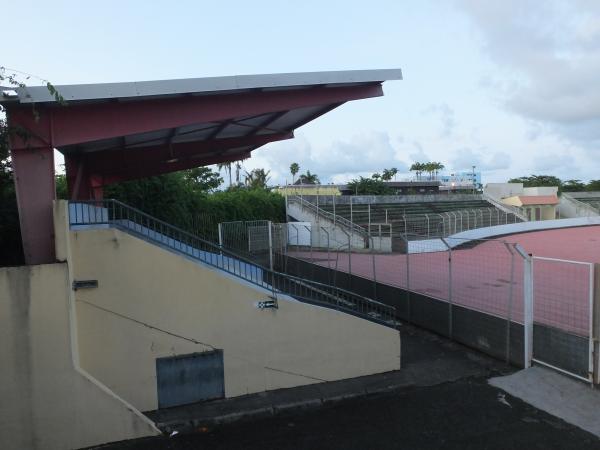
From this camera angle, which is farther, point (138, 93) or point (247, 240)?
point (247, 240)

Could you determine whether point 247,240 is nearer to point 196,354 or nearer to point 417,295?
point 417,295

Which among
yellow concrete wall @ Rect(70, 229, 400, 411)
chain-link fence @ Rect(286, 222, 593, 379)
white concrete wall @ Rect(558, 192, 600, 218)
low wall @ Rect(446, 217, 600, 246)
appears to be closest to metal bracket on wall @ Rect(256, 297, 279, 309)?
yellow concrete wall @ Rect(70, 229, 400, 411)

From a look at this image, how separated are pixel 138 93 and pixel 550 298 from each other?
9.83 metres

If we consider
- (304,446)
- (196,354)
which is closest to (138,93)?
(196,354)

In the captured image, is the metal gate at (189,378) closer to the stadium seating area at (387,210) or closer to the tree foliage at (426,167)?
the stadium seating area at (387,210)

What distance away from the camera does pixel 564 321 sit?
934 centimetres

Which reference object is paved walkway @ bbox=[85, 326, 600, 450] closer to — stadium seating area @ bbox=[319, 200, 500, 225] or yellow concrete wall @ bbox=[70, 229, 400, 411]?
yellow concrete wall @ bbox=[70, 229, 400, 411]

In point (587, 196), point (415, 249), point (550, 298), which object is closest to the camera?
point (550, 298)

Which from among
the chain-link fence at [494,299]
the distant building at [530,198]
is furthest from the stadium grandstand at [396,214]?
the distant building at [530,198]

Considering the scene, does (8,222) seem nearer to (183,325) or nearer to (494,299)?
(183,325)

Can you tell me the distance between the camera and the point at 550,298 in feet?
36.0

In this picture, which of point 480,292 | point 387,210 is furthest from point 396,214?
point 480,292

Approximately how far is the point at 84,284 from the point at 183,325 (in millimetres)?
1525

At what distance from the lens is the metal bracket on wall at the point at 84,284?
21.7ft
